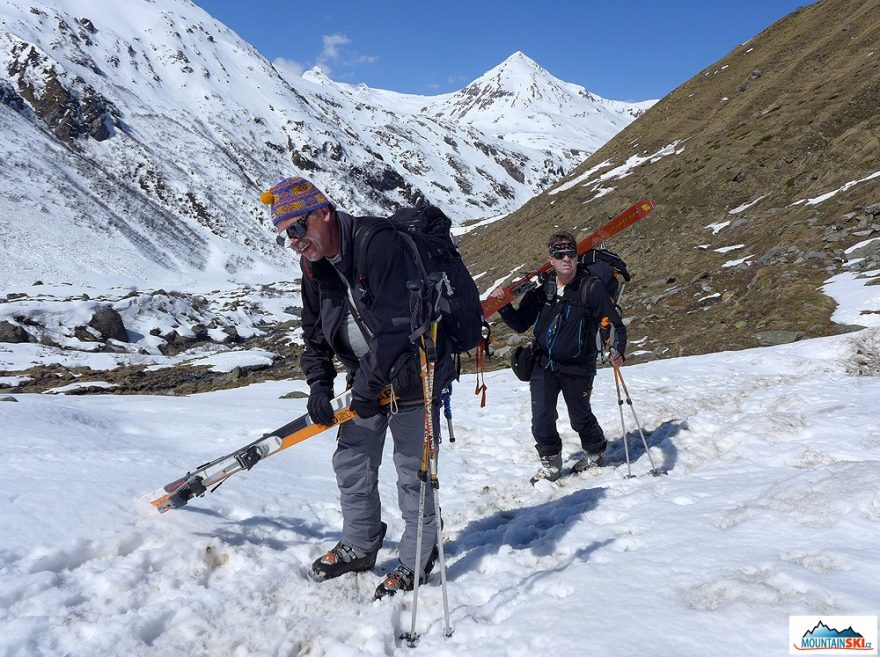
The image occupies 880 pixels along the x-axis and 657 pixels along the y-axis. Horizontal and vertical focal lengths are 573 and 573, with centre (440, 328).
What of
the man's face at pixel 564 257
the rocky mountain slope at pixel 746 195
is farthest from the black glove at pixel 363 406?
the rocky mountain slope at pixel 746 195

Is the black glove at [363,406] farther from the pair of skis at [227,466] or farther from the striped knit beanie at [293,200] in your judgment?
the striped knit beanie at [293,200]

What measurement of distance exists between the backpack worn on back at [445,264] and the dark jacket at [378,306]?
136 mm

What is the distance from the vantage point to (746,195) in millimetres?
27859

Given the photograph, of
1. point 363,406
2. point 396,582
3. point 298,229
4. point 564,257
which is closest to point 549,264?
point 564,257

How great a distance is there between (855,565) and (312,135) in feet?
382

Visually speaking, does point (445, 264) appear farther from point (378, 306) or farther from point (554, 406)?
point (554, 406)

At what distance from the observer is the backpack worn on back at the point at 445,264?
4238 mm

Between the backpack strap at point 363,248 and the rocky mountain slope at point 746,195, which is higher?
the rocky mountain slope at point 746,195

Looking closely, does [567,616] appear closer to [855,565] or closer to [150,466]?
[855,565]

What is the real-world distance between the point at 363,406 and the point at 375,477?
88 centimetres

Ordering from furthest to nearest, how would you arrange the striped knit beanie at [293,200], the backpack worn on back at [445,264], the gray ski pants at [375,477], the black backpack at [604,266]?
the black backpack at [604,266] → the gray ski pants at [375,477] → the backpack worn on back at [445,264] → the striped knit beanie at [293,200]

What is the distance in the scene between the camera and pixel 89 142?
3024 inches

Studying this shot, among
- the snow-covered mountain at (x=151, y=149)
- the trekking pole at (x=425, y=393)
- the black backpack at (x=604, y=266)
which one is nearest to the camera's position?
the trekking pole at (x=425, y=393)

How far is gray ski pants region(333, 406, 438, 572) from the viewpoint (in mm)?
4469
